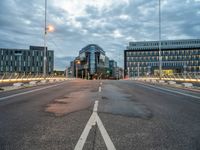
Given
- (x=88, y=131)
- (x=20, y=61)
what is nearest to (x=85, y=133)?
(x=88, y=131)

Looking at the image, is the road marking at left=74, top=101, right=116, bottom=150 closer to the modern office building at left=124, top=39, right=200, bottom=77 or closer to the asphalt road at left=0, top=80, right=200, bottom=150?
the asphalt road at left=0, top=80, right=200, bottom=150

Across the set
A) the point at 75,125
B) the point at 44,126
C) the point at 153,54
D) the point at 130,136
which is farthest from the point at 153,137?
the point at 153,54

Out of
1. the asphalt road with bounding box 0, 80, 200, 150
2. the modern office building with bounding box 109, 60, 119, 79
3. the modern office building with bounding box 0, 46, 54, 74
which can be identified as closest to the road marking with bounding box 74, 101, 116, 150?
the asphalt road with bounding box 0, 80, 200, 150

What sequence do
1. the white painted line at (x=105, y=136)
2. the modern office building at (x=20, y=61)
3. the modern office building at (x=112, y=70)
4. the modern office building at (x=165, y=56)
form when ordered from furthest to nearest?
1. the modern office building at (x=112, y=70)
2. the modern office building at (x=165, y=56)
3. the modern office building at (x=20, y=61)
4. the white painted line at (x=105, y=136)

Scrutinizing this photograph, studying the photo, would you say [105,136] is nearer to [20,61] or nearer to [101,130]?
[101,130]

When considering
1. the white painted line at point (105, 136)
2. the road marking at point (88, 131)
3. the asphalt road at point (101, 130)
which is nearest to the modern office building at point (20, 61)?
the asphalt road at point (101, 130)

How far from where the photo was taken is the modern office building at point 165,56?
441 feet

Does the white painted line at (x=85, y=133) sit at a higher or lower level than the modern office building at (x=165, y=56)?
lower

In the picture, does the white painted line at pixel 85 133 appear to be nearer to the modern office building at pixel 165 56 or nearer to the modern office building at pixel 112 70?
the modern office building at pixel 165 56

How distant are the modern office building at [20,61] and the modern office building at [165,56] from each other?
176 feet

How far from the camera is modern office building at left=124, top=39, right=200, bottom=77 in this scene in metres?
134

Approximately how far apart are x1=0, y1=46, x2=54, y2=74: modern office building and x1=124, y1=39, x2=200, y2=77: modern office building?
53.6 m

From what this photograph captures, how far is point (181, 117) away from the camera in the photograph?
6.22 meters

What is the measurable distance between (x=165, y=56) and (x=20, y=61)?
3384 inches
